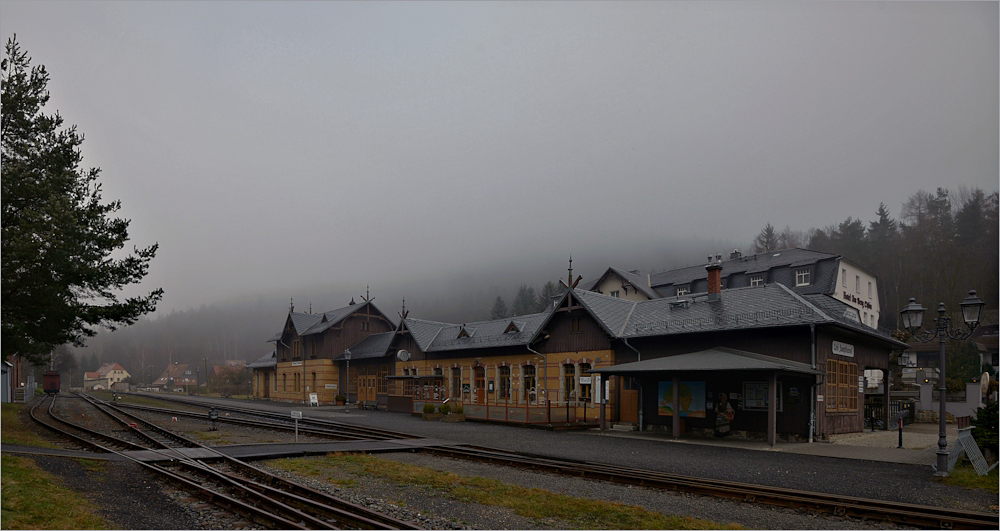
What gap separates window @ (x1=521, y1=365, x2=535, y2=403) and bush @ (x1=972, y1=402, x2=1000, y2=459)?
803 inches

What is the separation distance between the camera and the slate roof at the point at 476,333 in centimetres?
3491

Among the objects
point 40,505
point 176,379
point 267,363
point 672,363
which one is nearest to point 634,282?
point 672,363

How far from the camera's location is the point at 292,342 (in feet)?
184

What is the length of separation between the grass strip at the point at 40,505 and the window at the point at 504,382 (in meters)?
24.1

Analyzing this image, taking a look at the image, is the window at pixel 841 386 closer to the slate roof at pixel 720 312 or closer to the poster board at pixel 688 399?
the slate roof at pixel 720 312

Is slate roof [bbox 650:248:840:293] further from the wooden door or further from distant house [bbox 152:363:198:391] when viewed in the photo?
distant house [bbox 152:363:198:391]

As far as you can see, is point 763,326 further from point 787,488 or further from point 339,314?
point 339,314

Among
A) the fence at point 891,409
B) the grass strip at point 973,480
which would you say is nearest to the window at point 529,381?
the fence at point 891,409

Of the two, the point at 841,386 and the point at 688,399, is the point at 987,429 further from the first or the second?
the point at 688,399

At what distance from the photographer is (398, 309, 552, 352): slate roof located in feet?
115

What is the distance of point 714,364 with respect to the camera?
21.7 meters

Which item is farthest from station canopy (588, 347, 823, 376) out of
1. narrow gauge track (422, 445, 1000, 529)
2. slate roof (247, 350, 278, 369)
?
slate roof (247, 350, 278, 369)

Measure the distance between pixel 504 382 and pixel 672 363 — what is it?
44.3 ft

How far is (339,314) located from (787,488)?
44900 mm
